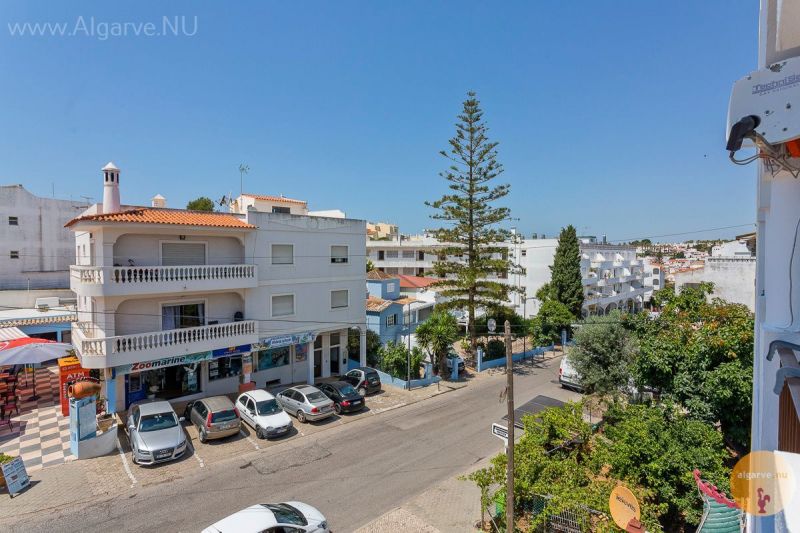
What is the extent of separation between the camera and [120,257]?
16.2 m

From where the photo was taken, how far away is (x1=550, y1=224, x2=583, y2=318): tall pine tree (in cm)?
3841

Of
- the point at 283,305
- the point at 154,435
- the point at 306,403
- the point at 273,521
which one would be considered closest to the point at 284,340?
the point at 283,305

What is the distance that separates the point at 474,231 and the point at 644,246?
148878 mm

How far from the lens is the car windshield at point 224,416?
14.7 meters

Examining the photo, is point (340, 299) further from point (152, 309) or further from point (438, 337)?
point (152, 309)

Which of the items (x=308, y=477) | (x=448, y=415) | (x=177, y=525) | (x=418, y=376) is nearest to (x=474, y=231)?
(x=418, y=376)

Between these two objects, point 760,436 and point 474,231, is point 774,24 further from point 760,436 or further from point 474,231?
point 474,231

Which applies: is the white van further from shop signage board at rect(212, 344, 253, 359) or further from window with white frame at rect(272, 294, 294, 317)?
shop signage board at rect(212, 344, 253, 359)

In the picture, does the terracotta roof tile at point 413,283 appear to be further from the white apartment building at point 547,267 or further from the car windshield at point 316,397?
the car windshield at point 316,397

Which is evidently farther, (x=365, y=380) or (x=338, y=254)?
(x=338, y=254)

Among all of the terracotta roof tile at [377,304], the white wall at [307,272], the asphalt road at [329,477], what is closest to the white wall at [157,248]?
the white wall at [307,272]

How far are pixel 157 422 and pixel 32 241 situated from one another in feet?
86.0

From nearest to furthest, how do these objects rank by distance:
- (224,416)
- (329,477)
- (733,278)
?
(329,477) → (224,416) → (733,278)

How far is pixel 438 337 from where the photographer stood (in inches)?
930
